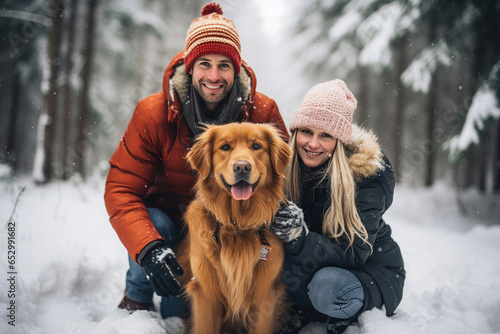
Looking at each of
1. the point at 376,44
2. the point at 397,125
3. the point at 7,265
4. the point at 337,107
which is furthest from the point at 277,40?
the point at 7,265

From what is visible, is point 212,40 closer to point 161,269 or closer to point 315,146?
point 315,146

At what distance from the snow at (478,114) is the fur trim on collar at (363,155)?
2.93 meters

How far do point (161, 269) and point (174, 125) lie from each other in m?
1.11

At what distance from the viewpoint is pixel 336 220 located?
2219 mm

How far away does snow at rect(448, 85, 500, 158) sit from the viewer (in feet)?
14.3

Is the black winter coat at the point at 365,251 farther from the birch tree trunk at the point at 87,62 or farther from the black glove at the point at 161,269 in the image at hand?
the birch tree trunk at the point at 87,62

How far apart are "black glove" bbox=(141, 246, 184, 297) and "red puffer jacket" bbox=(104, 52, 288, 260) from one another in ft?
0.33

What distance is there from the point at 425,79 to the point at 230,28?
484 cm

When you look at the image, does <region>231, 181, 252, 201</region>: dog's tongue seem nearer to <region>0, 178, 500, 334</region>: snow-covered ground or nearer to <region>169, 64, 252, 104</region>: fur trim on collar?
<region>169, 64, 252, 104</region>: fur trim on collar

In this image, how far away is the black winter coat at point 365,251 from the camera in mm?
2172

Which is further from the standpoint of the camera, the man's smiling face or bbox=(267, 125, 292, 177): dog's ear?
the man's smiling face

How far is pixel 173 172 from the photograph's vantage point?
2.60 meters

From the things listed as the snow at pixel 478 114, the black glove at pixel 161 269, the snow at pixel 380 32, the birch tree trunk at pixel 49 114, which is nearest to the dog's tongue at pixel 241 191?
the black glove at pixel 161 269

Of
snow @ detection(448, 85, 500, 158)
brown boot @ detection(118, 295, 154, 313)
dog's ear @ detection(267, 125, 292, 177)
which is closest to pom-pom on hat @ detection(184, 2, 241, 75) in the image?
dog's ear @ detection(267, 125, 292, 177)
